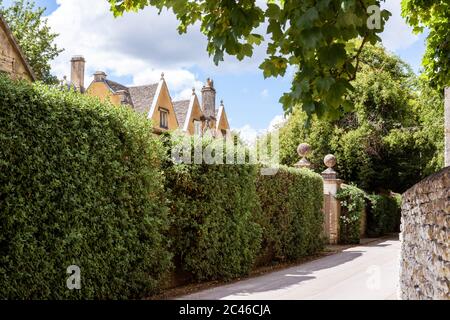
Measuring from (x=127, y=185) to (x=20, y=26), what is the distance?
27771 mm

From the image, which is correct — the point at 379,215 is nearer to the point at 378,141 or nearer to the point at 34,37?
the point at 378,141

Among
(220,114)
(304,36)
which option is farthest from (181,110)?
(304,36)

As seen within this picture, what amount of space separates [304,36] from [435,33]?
810 centimetres

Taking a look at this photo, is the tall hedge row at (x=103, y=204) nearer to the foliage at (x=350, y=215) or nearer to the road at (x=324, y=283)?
the road at (x=324, y=283)

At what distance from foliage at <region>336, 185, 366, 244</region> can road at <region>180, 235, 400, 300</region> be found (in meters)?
6.75

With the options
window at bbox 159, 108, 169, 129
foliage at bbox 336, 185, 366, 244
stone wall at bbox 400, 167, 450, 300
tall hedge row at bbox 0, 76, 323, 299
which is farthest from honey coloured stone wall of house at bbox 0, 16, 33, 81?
window at bbox 159, 108, 169, 129

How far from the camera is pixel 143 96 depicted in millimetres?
35312

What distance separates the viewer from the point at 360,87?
101 ft

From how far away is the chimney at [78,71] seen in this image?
32.8m

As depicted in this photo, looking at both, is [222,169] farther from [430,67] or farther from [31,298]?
[31,298]

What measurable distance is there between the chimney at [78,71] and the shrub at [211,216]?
22544 mm

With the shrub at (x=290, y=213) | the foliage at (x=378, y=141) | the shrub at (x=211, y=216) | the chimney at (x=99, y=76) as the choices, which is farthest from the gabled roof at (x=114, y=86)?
the shrub at (x=211, y=216)

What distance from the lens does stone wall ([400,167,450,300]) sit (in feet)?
15.7

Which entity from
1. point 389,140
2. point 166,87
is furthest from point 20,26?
point 389,140
